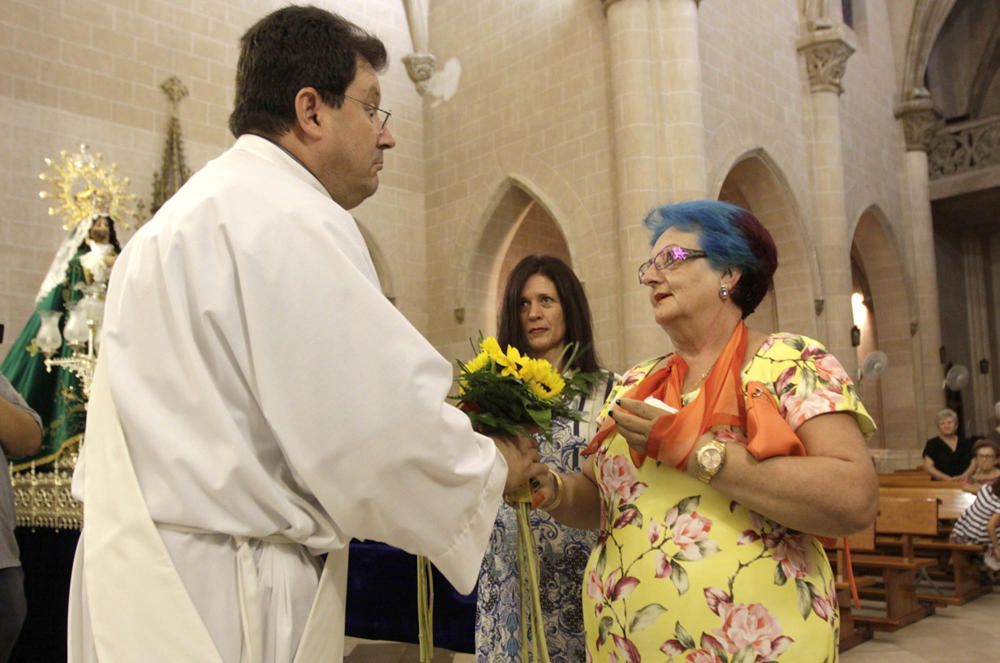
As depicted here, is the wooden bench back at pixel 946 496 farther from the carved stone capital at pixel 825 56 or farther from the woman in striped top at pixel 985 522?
the carved stone capital at pixel 825 56

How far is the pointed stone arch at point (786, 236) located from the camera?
11.2m

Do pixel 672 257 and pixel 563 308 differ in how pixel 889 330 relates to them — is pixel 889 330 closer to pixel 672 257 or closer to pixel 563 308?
pixel 563 308

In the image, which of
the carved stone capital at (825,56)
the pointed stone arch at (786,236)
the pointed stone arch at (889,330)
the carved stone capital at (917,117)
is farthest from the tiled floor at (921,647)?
the carved stone capital at (917,117)

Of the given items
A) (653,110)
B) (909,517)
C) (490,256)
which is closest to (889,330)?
(490,256)

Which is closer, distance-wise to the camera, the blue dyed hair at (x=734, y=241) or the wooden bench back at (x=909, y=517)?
the blue dyed hair at (x=734, y=241)

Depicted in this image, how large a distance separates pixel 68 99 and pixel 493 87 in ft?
15.5

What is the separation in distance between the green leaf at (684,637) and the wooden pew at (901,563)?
4.64m

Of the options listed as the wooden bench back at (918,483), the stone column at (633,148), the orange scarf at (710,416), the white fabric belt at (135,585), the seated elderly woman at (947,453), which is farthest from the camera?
the seated elderly woman at (947,453)

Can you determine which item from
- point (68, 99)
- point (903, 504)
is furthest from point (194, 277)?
point (68, 99)

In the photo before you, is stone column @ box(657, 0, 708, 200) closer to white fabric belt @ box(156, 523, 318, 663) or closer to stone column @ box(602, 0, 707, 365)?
stone column @ box(602, 0, 707, 365)

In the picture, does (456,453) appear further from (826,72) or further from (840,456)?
(826,72)

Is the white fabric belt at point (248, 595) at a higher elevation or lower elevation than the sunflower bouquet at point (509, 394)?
lower

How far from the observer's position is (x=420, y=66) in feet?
37.0

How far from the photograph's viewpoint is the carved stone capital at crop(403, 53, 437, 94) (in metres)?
11.2
